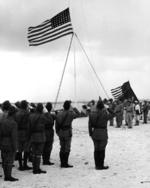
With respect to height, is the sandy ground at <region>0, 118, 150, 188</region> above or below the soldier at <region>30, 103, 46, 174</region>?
below

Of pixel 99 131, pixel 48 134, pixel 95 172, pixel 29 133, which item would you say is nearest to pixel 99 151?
pixel 99 131

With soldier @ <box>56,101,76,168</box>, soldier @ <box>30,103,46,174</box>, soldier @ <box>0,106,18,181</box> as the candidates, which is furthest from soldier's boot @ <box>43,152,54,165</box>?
soldier @ <box>0,106,18,181</box>

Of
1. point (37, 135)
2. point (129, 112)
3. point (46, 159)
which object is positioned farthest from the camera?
point (129, 112)

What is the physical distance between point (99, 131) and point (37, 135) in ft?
5.56

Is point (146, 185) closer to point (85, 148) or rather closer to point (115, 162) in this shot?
point (115, 162)

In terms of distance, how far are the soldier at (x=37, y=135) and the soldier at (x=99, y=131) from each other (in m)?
1.34

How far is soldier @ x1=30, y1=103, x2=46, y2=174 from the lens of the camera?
1111 centimetres

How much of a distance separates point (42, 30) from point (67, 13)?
5.46 ft

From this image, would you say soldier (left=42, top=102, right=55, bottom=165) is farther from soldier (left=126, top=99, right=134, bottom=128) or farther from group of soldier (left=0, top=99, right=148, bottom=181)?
soldier (left=126, top=99, right=134, bottom=128)

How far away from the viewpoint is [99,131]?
1162cm

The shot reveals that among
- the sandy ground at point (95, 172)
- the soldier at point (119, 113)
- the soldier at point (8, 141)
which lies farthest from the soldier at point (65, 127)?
the soldier at point (119, 113)

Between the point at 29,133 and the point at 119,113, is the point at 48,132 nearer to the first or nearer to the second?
the point at 29,133

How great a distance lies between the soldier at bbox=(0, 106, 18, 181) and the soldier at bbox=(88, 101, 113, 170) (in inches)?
92.6

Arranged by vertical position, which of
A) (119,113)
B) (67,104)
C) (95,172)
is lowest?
(95,172)
